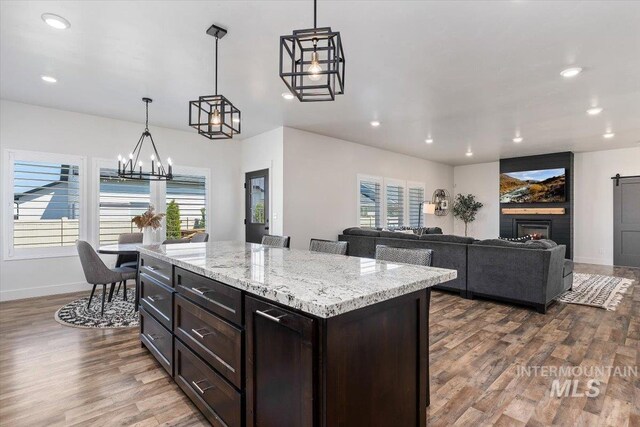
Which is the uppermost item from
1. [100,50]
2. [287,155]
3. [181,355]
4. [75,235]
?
[100,50]

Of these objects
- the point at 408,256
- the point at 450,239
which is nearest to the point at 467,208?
the point at 450,239

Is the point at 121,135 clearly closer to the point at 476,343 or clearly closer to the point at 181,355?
the point at 181,355

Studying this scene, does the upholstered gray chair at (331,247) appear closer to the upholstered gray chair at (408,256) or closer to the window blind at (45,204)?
the upholstered gray chair at (408,256)

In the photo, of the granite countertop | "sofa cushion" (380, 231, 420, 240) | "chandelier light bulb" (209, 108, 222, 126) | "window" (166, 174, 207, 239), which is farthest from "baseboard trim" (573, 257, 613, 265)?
"chandelier light bulb" (209, 108, 222, 126)

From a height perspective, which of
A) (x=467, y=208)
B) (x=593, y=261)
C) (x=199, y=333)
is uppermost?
(x=467, y=208)

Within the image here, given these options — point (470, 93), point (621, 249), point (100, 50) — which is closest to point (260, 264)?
point (100, 50)

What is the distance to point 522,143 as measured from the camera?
707 cm

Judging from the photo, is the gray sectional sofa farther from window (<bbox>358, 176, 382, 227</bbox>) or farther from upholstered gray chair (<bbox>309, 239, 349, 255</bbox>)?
upholstered gray chair (<bbox>309, 239, 349, 255</bbox>)

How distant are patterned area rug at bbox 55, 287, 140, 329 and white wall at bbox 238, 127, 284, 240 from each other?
2.54 meters

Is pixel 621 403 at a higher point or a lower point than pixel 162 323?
lower

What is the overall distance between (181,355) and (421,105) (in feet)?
14.1

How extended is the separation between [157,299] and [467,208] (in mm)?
9452

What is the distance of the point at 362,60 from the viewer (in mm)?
3297

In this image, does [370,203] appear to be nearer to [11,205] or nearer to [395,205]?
[395,205]
